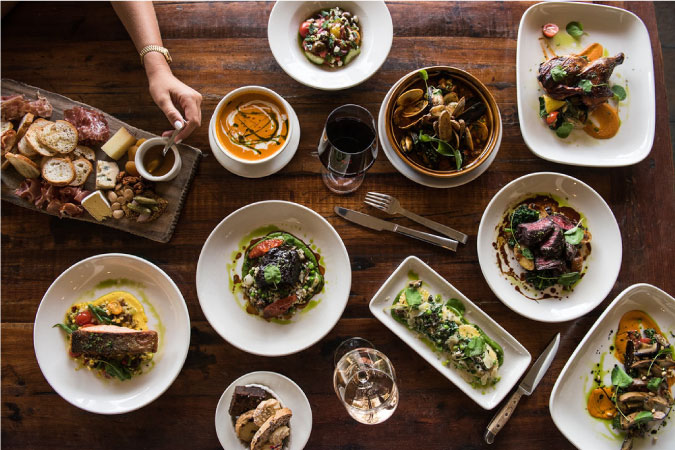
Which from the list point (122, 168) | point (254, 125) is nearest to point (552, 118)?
point (254, 125)

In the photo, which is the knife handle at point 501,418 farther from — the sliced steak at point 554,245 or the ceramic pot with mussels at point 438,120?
the ceramic pot with mussels at point 438,120

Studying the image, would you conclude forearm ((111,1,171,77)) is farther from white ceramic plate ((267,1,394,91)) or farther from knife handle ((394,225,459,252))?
knife handle ((394,225,459,252))

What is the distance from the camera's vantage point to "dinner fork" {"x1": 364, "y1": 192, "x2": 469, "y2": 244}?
8.16 ft

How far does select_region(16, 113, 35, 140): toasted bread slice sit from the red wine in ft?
5.05

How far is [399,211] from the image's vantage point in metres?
2.50

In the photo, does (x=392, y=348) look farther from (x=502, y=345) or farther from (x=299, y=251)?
(x=299, y=251)

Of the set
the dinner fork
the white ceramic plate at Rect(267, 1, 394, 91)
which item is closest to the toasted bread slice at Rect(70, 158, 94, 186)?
the white ceramic plate at Rect(267, 1, 394, 91)

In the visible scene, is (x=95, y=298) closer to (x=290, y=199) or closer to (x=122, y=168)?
(x=122, y=168)

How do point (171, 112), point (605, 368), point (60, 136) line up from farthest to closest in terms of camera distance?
point (605, 368)
point (60, 136)
point (171, 112)

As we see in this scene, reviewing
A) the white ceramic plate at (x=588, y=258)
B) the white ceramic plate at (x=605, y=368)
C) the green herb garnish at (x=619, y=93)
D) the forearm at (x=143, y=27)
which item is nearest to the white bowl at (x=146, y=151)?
the forearm at (x=143, y=27)

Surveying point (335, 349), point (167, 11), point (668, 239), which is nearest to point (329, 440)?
point (335, 349)

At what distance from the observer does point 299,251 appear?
7.88 ft

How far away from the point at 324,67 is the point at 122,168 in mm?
1198

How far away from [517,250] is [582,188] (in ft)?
1.58
